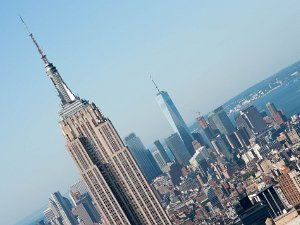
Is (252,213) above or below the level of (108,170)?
below

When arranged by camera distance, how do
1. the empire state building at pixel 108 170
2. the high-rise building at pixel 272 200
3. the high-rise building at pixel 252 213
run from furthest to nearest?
the high-rise building at pixel 272 200
the high-rise building at pixel 252 213
the empire state building at pixel 108 170

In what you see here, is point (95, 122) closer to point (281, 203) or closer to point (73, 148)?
point (73, 148)

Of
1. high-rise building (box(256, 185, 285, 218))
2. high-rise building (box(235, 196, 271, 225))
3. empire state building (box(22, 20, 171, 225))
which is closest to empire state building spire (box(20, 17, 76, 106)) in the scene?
empire state building (box(22, 20, 171, 225))

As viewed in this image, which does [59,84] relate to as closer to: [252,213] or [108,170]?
[108,170]

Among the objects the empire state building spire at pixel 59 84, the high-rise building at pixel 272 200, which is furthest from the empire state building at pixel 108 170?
the high-rise building at pixel 272 200

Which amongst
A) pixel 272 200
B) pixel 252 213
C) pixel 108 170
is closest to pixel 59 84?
pixel 108 170

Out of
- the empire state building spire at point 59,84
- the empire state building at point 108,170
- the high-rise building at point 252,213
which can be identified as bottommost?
the high-rise building at point 252,213

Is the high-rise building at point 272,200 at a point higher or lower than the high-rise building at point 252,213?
lower

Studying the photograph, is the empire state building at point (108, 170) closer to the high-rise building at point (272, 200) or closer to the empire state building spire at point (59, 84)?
the empire state building spire at point (59, 84)
